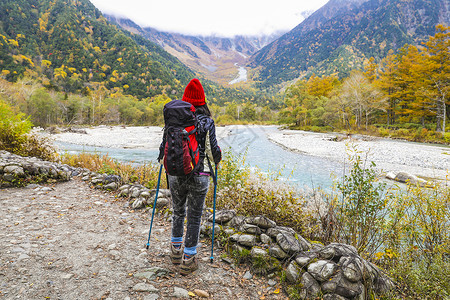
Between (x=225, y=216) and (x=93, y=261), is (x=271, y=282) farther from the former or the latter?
(x=93, y=261)

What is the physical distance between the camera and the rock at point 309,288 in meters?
2.35

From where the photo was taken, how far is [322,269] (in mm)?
2443

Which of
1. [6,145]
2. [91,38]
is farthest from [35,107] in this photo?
[91,38]

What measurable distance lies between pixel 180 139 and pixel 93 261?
2.22 m

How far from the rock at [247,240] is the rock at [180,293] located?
1094mm

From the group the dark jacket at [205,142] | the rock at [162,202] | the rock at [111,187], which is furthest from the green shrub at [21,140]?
the dark jacket at [205,142]

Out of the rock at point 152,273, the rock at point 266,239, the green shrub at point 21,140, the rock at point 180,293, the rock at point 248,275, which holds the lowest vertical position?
the rock at point 248,275

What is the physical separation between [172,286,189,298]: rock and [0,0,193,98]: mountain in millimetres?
115418

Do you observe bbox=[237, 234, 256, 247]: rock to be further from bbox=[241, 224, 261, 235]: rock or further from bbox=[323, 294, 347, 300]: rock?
bbox=[323, 294, 347, 300]: rock

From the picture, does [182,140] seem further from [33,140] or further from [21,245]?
[33,140]

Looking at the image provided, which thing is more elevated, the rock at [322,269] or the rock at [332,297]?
the rock at [322,269]

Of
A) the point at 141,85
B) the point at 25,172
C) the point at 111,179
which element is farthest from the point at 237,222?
the point at 141,85

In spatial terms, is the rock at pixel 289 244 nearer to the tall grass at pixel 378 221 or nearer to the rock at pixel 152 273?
the tall grass at pixel 378 221

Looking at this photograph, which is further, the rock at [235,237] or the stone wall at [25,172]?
the stone wall at [25,172]
